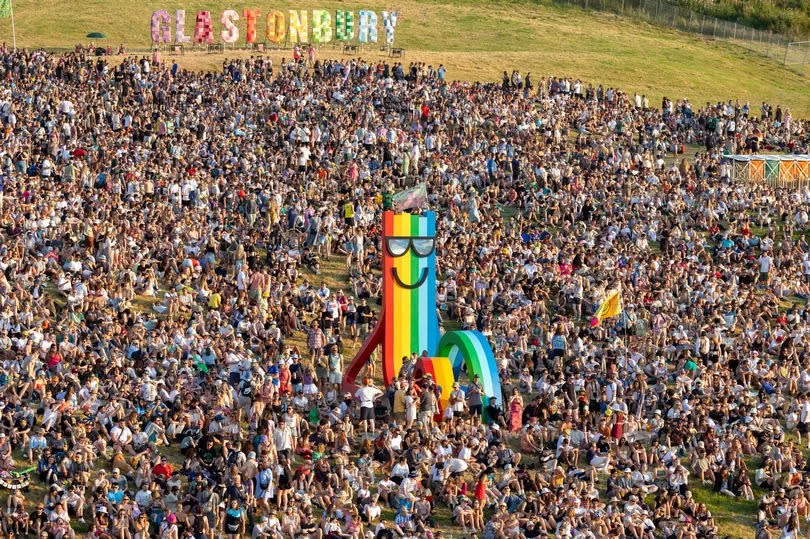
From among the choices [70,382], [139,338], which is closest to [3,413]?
[70,382]

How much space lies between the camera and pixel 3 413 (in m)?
32.5

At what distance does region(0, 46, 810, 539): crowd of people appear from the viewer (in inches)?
1229

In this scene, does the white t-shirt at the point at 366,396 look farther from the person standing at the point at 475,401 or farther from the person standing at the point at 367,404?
the person standing at the point at 475,401

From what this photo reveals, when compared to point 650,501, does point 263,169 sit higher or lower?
higher

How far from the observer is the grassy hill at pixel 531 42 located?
75.1 meters

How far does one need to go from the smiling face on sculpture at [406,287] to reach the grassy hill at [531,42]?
31814mm

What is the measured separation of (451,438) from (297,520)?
4.84m

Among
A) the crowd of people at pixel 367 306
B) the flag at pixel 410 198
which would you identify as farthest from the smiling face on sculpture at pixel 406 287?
the crowd of people at pixel 367 306

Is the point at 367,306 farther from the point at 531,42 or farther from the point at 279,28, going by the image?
the point at 531,42

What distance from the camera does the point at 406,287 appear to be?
3662cm

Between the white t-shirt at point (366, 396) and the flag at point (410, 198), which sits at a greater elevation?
the flag at point (410, 198)

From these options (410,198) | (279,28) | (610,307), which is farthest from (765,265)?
(279,28)

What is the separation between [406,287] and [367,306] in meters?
5.56

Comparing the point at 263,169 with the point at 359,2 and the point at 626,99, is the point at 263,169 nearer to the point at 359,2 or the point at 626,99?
the point at 626,99
